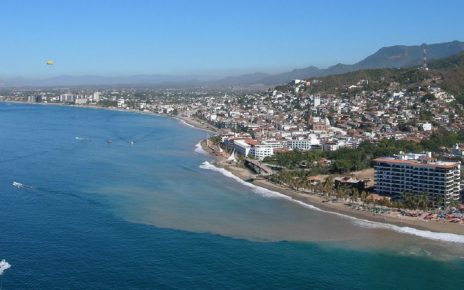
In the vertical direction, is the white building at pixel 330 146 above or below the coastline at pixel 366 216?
above

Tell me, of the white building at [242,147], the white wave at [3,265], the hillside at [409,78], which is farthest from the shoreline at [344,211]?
the hillside at [409,78]

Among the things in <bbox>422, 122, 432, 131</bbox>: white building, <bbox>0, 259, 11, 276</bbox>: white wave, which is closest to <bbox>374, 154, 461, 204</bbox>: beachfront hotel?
<bbox>0, 259, 11, 276</bbox>: white wave

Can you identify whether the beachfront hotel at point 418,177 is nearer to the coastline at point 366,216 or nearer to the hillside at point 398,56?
the coastline at point 366,216

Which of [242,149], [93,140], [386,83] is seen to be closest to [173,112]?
[386,83]

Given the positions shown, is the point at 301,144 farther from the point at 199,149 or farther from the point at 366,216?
the point at 366,216

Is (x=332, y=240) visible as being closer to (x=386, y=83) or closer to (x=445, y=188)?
(x=445, y=188)
